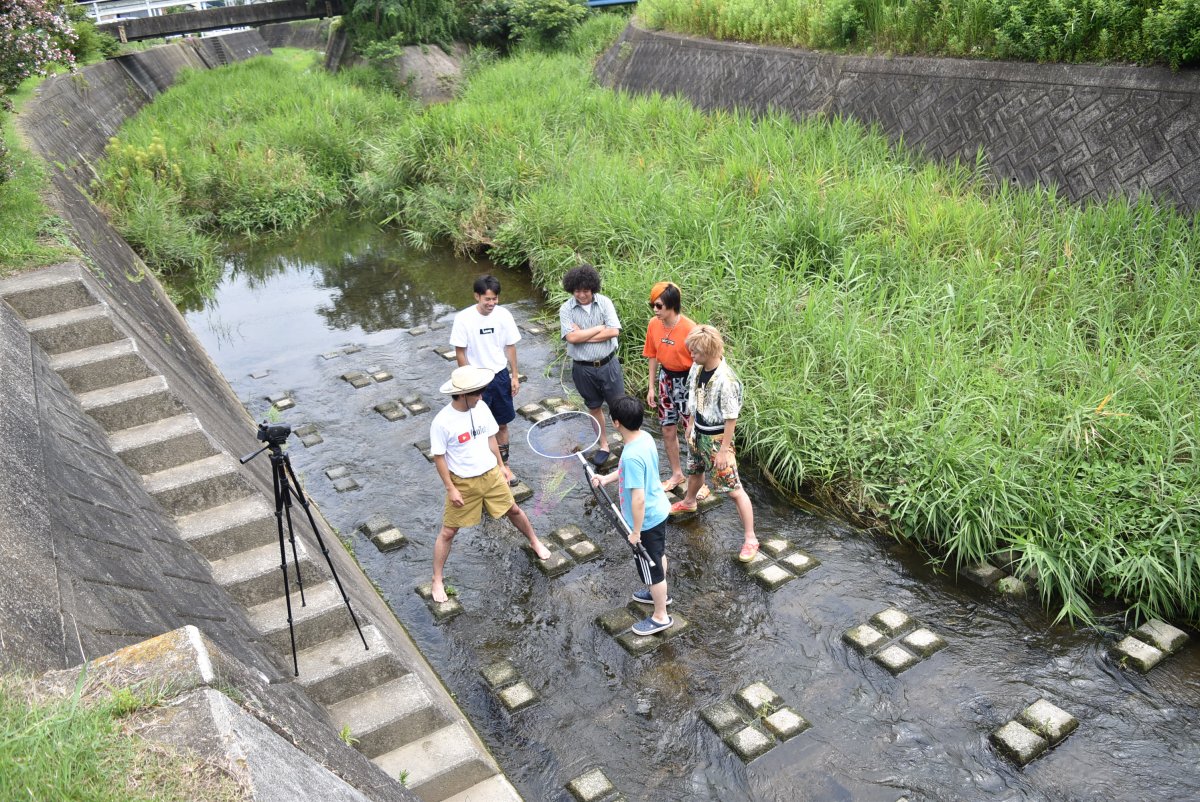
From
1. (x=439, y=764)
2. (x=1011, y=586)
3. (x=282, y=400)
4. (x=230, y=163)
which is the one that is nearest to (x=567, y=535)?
(x=439, y=764)

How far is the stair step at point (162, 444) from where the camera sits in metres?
5.15

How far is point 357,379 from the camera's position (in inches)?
→ 351

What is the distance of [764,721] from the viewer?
14.9 feet

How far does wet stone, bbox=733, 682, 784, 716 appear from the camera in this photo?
4637mm

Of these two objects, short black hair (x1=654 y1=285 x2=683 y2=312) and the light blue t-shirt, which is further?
short black hair (x1=654 y1=285 x2=683 y2=312)

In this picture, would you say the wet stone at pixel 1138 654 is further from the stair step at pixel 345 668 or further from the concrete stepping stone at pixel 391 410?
the concrete stepping stone at pixel 391 410

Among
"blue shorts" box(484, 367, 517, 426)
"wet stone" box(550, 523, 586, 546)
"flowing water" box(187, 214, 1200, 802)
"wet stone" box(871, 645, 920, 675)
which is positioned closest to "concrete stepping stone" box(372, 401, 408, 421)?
"flowing water" box(187, 214, 1200, 802)

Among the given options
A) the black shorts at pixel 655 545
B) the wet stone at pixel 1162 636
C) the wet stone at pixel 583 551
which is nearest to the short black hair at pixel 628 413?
the black shorts at pixel 655 545

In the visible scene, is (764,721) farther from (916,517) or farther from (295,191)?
(295,191)

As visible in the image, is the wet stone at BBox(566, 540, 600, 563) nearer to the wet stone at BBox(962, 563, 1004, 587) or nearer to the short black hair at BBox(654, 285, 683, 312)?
the short black hair at BBox(654, 285, 683, 312)

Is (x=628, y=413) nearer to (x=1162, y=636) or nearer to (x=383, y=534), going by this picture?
(x=383, y=534)

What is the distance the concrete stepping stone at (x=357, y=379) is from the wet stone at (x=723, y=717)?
5461 mm

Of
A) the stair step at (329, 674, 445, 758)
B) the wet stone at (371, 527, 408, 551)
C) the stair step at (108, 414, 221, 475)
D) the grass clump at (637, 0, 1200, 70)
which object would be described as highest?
the grass clump at (637, 0, 1200, 70)

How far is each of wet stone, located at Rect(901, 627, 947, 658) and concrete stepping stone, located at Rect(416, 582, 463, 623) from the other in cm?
277
